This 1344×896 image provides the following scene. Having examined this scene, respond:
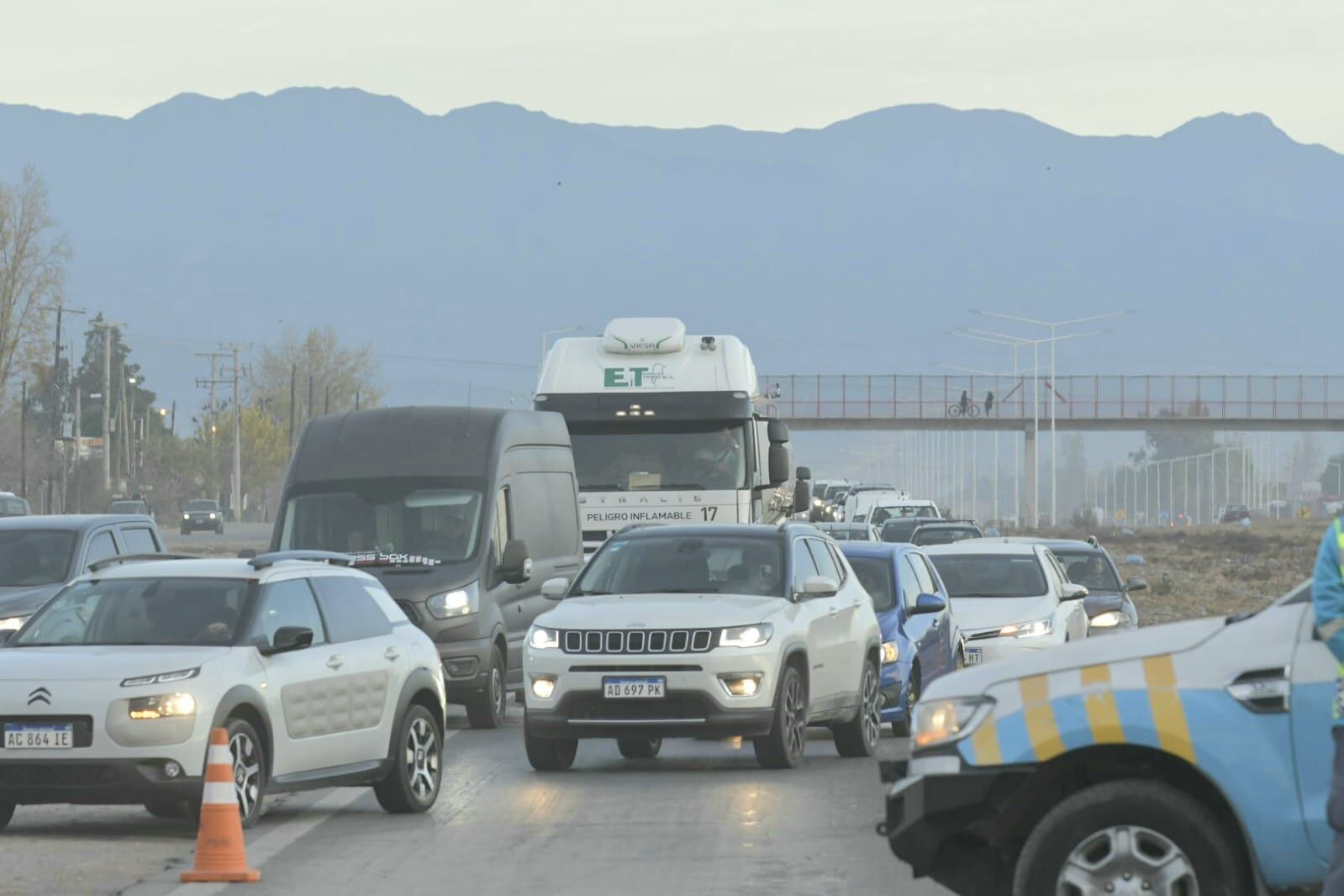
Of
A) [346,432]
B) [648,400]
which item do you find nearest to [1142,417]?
[648,400]

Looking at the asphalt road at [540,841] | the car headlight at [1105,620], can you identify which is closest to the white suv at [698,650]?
the asphalt road at [540,841]

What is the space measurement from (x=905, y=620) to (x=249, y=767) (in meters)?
8.53

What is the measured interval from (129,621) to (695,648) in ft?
13.4

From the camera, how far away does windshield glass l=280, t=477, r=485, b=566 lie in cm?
2153

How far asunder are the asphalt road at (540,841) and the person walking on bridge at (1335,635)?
1782 mm

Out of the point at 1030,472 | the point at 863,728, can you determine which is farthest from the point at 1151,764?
the point at 1030,472

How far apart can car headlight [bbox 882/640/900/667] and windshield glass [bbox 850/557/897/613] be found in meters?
0.36

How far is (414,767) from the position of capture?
1431cm

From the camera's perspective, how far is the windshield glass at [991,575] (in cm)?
2450

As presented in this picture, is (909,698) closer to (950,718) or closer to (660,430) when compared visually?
(660,430)

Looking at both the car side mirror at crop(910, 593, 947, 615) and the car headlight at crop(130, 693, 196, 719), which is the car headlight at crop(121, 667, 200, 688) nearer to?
the car headlight at crop(130, 693, 196, 719)

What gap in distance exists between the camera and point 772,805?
47.3ft

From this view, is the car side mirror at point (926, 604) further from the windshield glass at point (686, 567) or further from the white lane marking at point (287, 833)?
the white lane marking at point (287, 833)

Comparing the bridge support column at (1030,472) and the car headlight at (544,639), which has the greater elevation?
the bridge support column at (1030,472)
